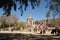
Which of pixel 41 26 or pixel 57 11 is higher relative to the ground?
pixel 57 11

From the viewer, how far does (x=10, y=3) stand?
13.9 meters

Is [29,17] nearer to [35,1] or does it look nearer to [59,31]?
[59,31]

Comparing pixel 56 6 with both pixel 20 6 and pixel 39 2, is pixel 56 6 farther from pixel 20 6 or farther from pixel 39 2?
pixel 20 6

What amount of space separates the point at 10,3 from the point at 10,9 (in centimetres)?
63

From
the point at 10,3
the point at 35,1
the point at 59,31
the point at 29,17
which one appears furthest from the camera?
the point at 29,17

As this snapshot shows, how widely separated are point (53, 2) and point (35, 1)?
216cm

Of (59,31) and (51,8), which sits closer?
(51,8)

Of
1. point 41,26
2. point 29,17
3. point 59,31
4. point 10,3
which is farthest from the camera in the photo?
point 29,17

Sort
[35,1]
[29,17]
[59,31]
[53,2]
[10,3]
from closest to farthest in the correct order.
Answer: [10,3] → [35,1] → [53,2] → [59,31] → [29,17]

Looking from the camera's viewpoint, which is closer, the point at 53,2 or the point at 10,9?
the point at 10,9

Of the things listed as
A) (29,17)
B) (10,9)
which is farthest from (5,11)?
(29,17)

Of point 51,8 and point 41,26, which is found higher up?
point 51,8

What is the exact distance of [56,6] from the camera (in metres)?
17.1

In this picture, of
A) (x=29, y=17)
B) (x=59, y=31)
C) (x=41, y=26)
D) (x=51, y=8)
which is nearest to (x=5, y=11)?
(x=51, y=8)
